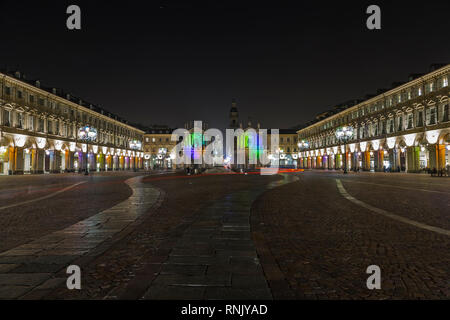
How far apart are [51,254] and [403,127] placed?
51429mm

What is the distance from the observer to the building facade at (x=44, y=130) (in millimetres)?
39125

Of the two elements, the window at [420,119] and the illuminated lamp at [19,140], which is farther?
the window at [420,119]

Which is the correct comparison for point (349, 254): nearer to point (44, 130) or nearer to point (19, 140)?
point (19, 140)

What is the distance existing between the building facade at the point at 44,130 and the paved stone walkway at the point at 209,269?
37333mm

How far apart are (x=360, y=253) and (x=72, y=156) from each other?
198 feet

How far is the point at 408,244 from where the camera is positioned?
5773mm

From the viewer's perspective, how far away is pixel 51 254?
16.9 feet

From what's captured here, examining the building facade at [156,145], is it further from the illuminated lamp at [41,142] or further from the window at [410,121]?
the window at [410,121]

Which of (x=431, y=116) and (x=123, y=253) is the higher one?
(x=431, y=116)

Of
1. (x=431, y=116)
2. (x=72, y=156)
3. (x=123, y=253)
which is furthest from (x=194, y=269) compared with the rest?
(x=72, y=156)

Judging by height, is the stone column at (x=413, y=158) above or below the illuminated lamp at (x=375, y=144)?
below

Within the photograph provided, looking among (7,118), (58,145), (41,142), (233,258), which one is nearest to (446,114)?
(233,258)

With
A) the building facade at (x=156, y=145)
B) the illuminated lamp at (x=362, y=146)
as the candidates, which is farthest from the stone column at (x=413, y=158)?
the building facade at (x=156, y=145)
